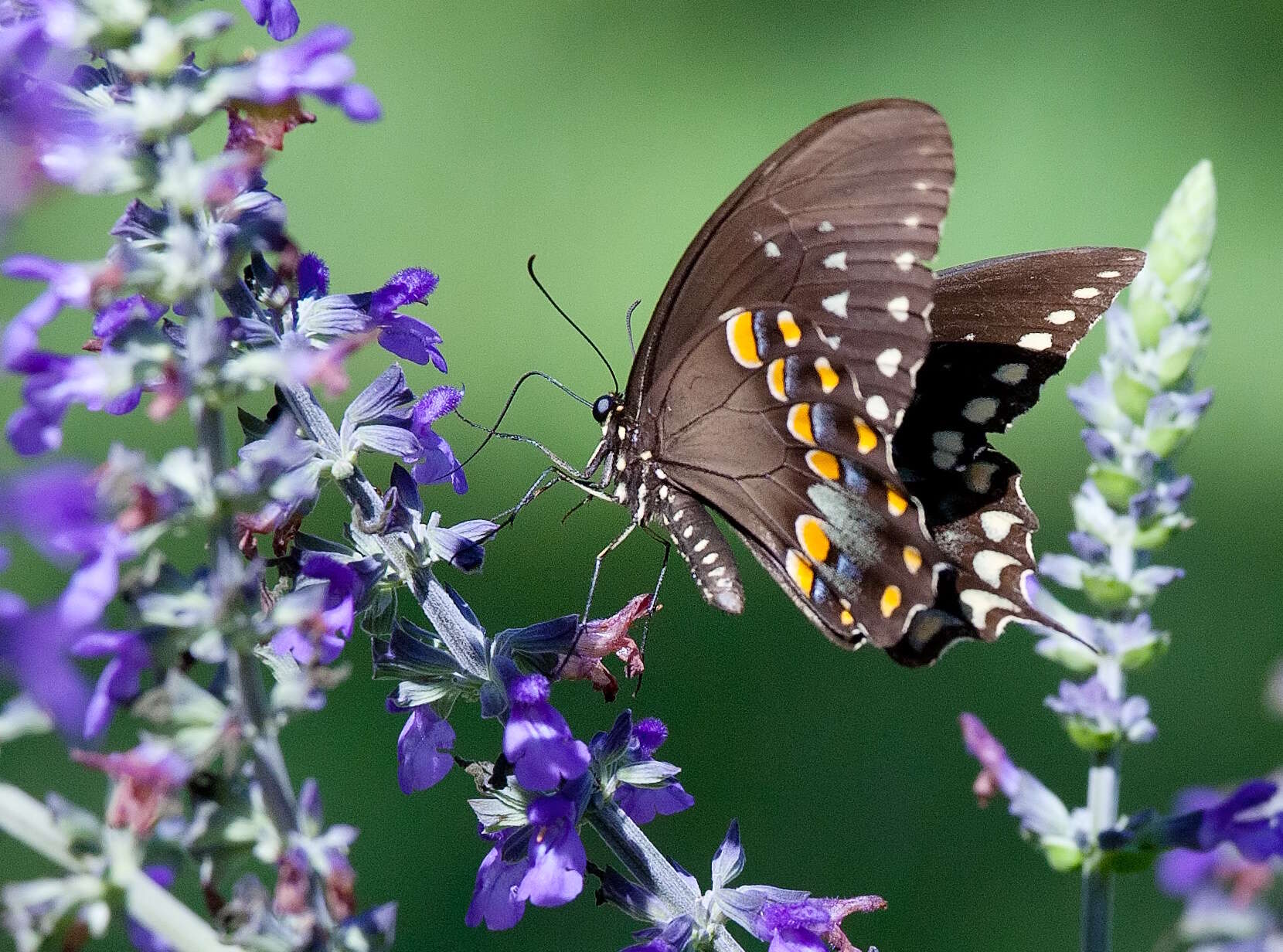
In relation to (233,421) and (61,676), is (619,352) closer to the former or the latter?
(233,421)

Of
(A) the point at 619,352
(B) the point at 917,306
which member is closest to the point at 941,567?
(B) the point at 917,306

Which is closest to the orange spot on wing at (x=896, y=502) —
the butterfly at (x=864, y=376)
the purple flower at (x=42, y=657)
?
the butterfly at (x=864, y=376)

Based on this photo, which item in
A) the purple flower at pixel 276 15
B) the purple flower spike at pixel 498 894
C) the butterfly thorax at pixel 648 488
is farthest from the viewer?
the butterfly thorax at pixel 648 488

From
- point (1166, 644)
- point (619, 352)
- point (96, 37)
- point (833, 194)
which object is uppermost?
point (96, 37)

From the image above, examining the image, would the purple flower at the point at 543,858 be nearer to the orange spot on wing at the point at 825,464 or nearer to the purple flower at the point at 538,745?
the purple flower at the point at 538,745

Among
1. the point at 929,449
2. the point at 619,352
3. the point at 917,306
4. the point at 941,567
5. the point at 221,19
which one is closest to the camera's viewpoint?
the point at 221,19
